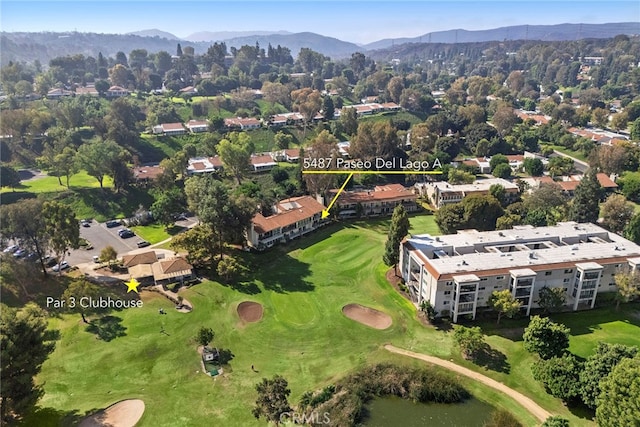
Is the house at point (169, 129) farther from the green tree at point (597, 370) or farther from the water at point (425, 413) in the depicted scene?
the green tree at point (597, 370)

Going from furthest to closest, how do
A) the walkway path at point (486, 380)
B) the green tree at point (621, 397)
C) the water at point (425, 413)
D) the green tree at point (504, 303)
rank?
the green tree at point (504, 303) < the walkway path at point (486, 380) < the water at point (425, 413) < the green tree at point (621, 397)

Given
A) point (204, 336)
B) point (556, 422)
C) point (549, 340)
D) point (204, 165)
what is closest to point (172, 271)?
point (204, 336)

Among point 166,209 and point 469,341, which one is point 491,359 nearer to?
point 469,341

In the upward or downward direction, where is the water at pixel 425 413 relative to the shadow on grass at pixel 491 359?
downward

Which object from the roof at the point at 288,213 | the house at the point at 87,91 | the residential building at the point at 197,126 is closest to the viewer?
the roof at the point at 288,213

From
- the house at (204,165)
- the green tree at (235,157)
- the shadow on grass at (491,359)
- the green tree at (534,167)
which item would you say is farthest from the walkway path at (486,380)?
the green tree at (534,167)

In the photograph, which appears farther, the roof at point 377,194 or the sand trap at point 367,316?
the roof at point 377,194

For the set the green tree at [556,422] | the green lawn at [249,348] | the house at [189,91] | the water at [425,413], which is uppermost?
the house at [189,91]
